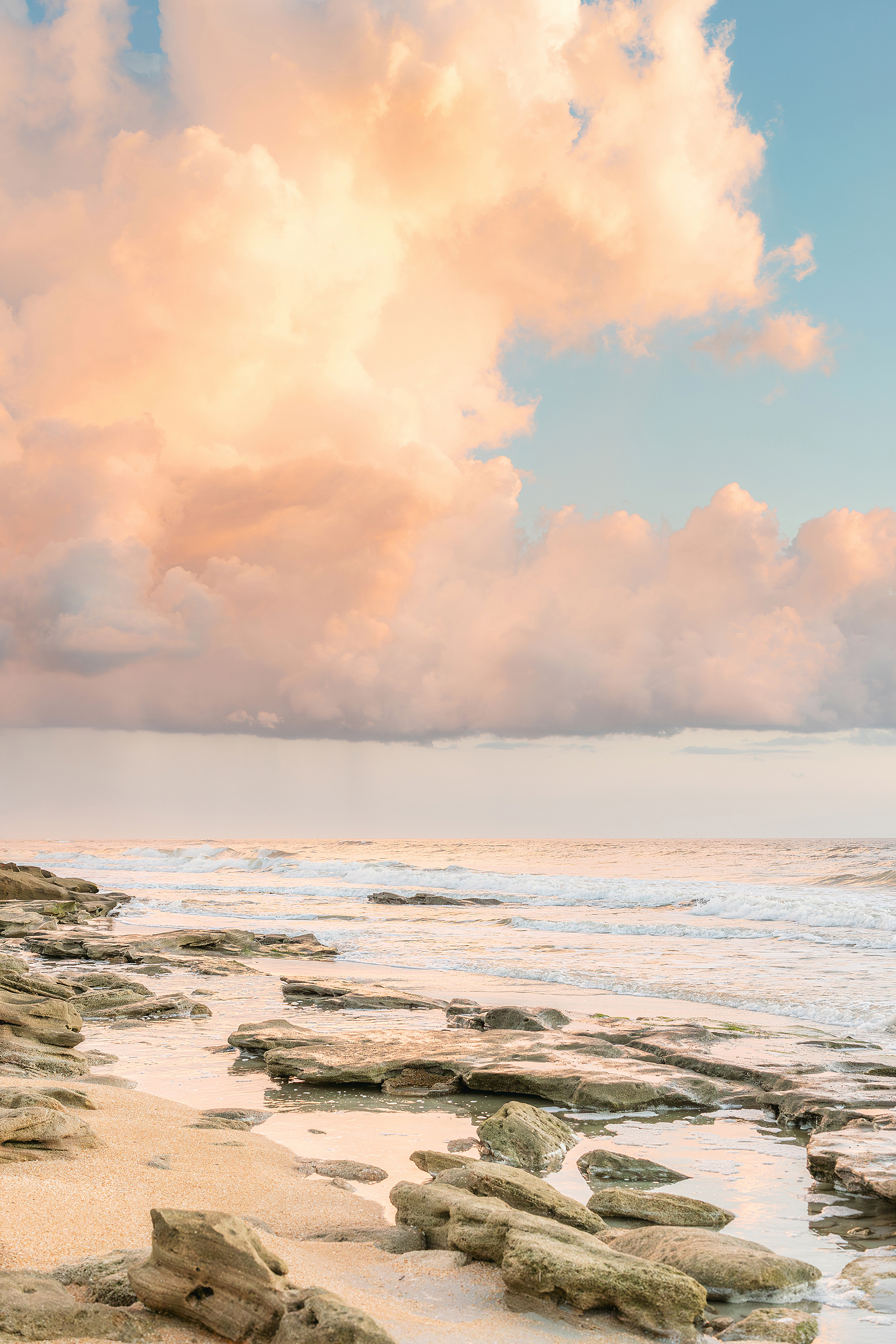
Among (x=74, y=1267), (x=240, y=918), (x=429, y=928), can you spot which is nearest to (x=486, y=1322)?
(x=74, y=1267)

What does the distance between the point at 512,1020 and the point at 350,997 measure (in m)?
3.41

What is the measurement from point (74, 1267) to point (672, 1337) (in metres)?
2.74

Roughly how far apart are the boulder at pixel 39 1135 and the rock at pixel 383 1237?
1.83 metres

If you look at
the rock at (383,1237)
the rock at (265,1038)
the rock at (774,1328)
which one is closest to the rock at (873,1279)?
the rock at (774,1328)

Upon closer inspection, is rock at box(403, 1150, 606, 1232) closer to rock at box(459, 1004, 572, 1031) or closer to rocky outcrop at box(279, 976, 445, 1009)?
rock at box(459, 1004, 572, 1031)

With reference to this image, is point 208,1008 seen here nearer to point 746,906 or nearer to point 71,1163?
point 71,1163

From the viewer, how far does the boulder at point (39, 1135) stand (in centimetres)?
571

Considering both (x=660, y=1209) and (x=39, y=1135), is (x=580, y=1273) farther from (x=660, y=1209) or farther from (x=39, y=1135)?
(x=39, y=1135)

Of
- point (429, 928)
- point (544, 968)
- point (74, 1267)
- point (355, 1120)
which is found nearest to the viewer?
point (74, 1267)

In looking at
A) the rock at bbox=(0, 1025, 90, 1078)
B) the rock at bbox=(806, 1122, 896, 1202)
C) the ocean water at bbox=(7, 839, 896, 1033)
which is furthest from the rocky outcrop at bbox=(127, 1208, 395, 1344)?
the ocean water at bbox=(7, 839, 896, 1033)

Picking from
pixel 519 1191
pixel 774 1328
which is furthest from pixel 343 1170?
pixel 774 1328

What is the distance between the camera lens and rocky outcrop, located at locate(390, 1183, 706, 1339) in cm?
429

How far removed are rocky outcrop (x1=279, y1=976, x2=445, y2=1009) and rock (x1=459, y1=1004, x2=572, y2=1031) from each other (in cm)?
142

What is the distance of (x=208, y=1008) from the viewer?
46.0 feet
